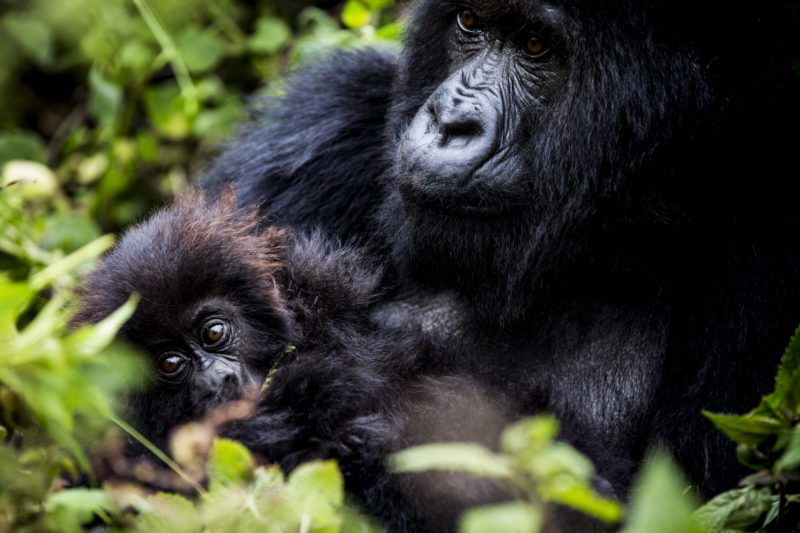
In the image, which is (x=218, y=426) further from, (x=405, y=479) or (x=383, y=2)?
(x=383, y=2)

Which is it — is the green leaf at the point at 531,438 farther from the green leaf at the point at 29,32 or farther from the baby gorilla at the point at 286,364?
the green leaf at the point at 29,32

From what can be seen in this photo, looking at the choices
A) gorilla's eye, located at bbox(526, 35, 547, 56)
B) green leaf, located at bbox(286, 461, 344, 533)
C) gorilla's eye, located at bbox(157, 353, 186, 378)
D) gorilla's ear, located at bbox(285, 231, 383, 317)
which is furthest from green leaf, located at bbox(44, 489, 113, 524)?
gorilla's eye, located at bbox(526, 35, 547, 56)

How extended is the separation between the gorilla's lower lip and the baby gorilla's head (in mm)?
487

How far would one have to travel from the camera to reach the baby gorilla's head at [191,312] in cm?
269

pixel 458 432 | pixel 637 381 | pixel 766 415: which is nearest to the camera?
pixel 766 415

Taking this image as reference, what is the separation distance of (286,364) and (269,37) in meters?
2.66

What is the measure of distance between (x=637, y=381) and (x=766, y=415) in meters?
0.85

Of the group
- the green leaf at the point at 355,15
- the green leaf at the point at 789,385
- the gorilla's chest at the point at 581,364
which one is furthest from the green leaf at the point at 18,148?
the green leaf at the point at 789,385

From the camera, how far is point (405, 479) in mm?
2539

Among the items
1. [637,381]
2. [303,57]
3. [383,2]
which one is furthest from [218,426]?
[383,2]

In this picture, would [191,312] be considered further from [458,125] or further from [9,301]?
[9,301]

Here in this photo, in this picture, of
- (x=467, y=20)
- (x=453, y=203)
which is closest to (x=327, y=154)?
(x=467, y=20)

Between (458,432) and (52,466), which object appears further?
(458,432)

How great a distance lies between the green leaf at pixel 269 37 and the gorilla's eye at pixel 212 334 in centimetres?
254
